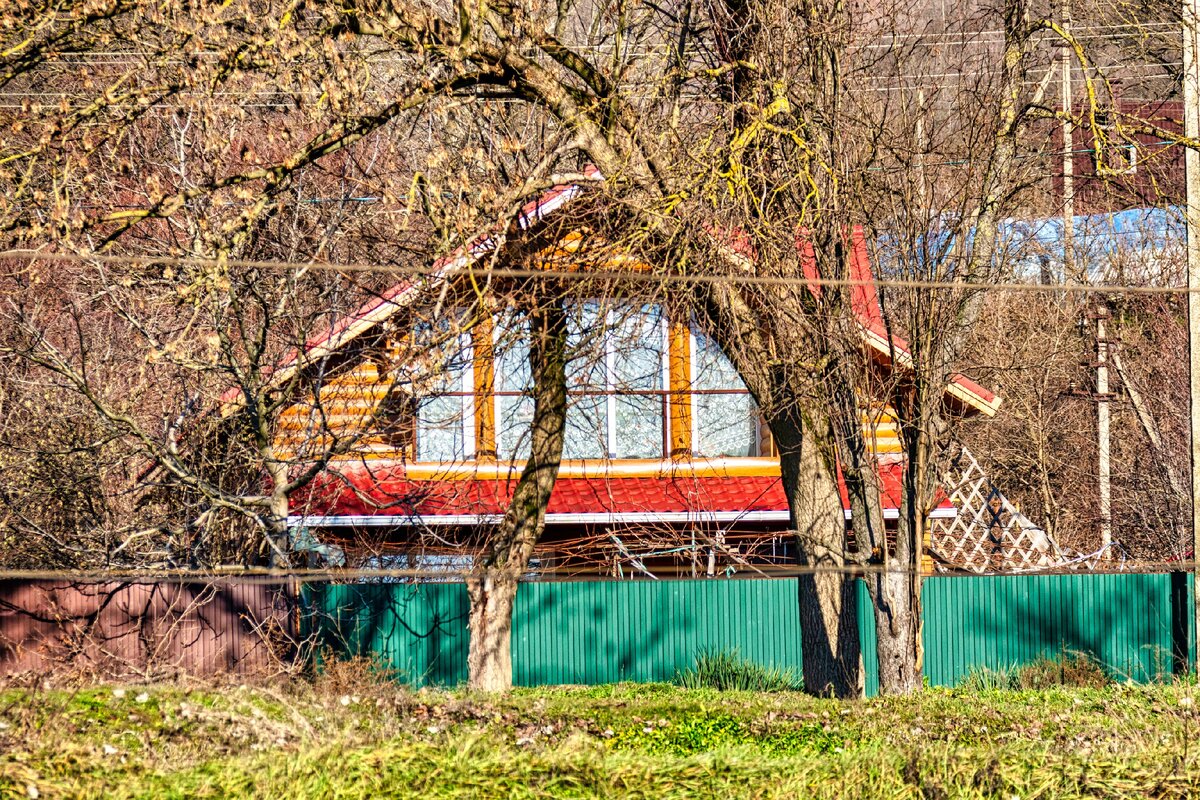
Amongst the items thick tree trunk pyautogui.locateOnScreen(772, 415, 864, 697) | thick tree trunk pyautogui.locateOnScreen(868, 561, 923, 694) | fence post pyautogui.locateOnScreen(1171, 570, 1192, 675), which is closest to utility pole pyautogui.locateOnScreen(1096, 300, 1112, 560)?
fence post pyautogui.locateOnScreen(1171, 570, 1192, 675)

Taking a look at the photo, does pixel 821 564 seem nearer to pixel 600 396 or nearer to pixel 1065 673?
pixel 600 396

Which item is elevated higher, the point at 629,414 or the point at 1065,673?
the point at 629,414

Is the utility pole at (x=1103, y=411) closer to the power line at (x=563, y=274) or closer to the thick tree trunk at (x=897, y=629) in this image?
the thick tree trunk at (x=897, y=629)

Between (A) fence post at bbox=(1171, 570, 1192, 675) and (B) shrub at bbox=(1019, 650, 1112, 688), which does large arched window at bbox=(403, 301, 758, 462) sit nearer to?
(B) shrub at bbox=(1019, 650, 1112, 688)

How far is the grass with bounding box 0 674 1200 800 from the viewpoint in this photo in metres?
5.42

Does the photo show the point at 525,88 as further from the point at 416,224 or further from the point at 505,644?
the point at 505,644

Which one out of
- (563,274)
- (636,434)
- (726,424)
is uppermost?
(563,274)

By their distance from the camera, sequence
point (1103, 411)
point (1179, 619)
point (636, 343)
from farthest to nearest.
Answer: point (1103, 411)
point (1179, 619)
point (636, 343)

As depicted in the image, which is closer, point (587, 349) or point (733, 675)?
point (587, 349)

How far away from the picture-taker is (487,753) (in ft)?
19.2

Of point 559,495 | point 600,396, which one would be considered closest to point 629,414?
point 559,495

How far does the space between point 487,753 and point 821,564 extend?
5214mm

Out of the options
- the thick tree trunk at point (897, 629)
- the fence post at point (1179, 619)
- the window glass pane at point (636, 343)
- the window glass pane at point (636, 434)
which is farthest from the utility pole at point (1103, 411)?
the thick tree trunk at point (897, 629)

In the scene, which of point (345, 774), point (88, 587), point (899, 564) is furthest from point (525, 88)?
point (88, 587)
